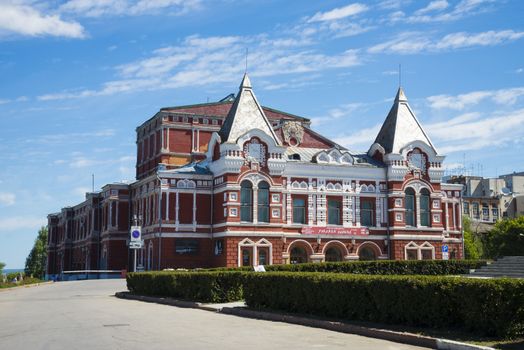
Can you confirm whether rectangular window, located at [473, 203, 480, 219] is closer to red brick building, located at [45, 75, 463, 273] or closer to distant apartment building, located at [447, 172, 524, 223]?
distant apartment building, located at [447, 172, 524, 223]

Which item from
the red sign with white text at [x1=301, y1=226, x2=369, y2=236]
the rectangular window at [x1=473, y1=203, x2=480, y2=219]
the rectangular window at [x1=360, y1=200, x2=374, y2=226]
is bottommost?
the red sign with white text at [x1=301, y1=226, x2=369, y2=236]

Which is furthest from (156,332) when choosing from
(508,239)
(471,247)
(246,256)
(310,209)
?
(471,247)

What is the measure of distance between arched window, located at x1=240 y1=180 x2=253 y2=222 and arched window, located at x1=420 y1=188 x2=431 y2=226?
15132mm

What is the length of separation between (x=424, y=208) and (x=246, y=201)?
1585cm

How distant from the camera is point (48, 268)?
89.2 m

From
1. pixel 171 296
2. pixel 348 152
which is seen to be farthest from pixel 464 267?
pixel 171 296

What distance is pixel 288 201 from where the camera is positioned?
5150 cm

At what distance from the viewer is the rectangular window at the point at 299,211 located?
51906 mm

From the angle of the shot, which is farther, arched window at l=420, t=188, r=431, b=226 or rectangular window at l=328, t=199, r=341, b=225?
arched window at l=420, t=188, r=431, b=226

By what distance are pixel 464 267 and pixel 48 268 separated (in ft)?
199

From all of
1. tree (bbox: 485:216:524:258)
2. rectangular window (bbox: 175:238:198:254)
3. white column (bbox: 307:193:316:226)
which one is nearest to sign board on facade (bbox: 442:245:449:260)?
white column (bbox: 307:193:316:226)

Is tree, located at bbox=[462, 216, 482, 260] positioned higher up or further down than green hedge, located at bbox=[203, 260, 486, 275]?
higher up

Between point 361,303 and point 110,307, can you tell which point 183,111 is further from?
point 361,303

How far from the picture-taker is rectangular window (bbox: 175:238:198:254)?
5031 centimetres
